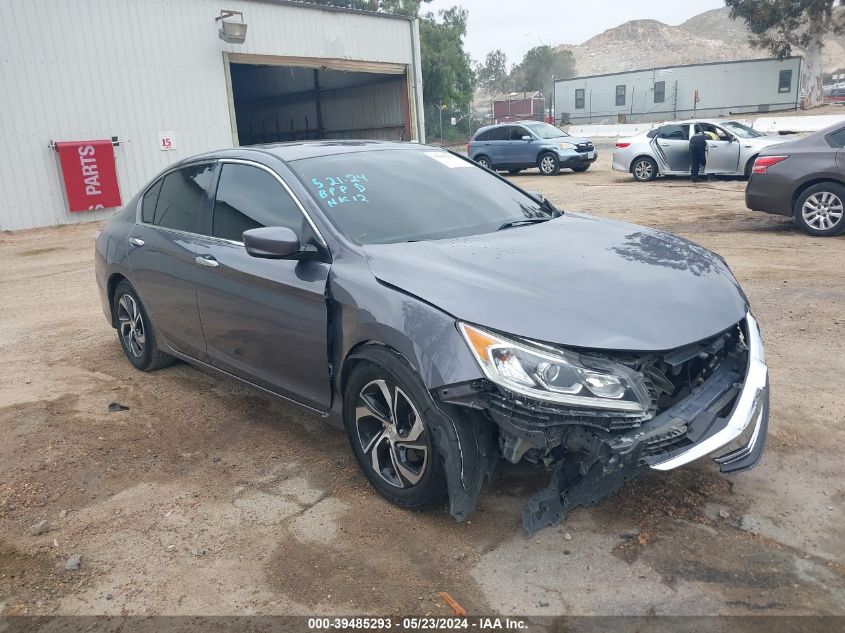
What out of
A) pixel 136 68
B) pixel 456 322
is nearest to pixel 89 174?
pixel 136 68

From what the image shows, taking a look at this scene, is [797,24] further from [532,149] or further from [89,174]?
[89,174]

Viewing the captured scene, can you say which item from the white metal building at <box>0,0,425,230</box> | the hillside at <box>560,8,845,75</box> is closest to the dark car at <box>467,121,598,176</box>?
the white metal building at <box>0,0,425,230</box>

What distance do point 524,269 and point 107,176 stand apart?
16.1 meters

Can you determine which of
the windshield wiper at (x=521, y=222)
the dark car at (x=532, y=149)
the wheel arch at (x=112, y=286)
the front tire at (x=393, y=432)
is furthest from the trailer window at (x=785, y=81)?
the front tire at (x=393, y=432)

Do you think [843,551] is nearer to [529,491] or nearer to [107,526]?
[529,491]

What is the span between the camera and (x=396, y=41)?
23359 mm

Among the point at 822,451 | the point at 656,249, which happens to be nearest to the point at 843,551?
the point at 822,451

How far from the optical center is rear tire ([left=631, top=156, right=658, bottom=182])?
18.1m

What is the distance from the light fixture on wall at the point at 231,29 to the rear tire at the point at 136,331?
14546mm

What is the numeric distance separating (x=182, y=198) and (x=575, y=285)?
2.89 m

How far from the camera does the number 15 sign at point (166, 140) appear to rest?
18.1 metres

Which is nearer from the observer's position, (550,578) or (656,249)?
(550,578)

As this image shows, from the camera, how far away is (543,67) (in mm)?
91312

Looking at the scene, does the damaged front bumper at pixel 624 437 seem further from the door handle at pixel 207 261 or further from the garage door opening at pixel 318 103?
the garage door opening at pixel 318 103
